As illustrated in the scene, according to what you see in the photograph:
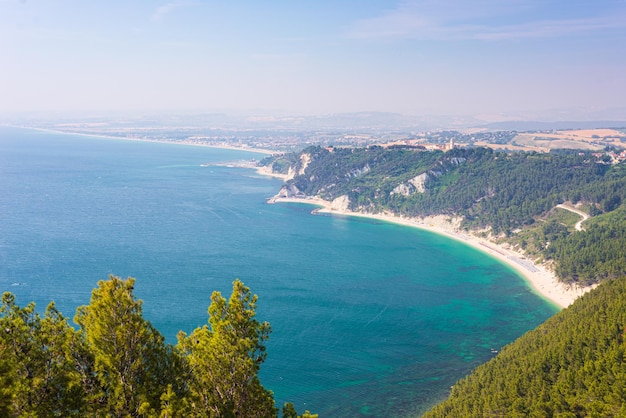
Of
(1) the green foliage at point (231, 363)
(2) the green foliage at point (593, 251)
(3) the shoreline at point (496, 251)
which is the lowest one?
(3) the shoreline at point (496, 251)

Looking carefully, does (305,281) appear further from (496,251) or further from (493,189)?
(493,189)

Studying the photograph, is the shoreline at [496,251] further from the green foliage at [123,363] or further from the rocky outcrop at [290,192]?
the green foliage at [123,363]

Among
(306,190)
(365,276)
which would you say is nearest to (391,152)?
(306,190)

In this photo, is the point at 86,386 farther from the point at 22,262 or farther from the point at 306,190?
the point at 306,190

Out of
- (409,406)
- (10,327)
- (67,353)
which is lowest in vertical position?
(409,406)

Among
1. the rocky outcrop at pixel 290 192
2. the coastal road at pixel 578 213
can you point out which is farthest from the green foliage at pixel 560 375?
the rocky outcrop at pixel 290 192

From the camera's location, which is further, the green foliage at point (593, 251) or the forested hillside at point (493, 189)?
the forested hillside at point (493, 189)
